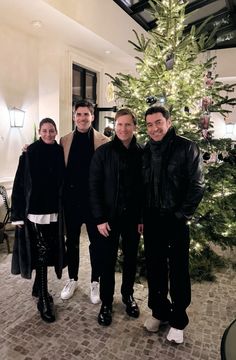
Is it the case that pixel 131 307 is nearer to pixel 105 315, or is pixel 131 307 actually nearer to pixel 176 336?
pixel 105 315

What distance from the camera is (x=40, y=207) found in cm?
209

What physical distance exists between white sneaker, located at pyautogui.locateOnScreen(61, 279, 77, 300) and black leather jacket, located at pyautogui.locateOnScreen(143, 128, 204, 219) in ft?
3.95

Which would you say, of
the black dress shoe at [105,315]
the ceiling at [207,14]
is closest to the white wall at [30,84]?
the ceiling at [207,14]

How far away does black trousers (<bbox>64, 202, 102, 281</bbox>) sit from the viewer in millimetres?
2281

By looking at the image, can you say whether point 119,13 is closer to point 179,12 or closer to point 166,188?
point 179,12

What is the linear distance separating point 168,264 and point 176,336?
47 centimetres

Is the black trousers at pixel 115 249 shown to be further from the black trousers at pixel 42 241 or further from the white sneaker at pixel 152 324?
the black trousers at pixel 42 241

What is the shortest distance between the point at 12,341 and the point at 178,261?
4.07ft

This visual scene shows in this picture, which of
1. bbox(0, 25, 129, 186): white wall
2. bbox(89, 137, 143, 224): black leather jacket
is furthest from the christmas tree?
bbox(0, 25, 129, 186): white wall

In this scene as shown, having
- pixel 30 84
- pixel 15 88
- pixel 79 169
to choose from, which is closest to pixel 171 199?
pixel 79 169

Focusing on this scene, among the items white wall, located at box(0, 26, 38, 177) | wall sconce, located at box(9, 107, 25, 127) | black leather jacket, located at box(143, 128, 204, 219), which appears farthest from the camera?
wall sconce, located at box(9, 107, 25, 127)

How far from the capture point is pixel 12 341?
6.38 feet

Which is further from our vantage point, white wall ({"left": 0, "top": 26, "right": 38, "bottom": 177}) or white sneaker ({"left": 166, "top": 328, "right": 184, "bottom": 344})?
white wall ({"left": 0, "top": 26, "right": 38, "bottom": 177})

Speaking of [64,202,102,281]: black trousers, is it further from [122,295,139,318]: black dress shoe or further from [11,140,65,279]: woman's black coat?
[122,295,139,318]: black dress shoe
